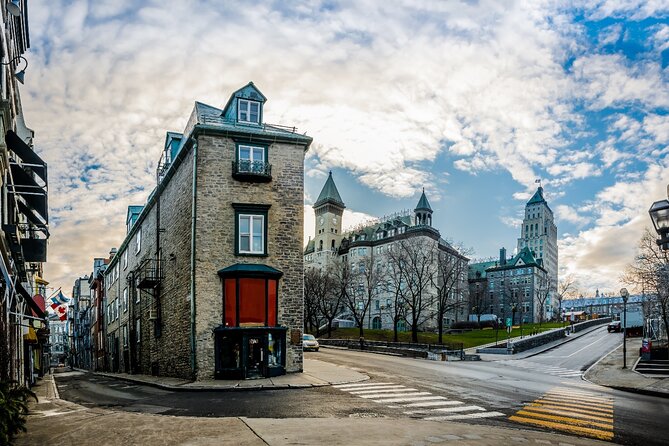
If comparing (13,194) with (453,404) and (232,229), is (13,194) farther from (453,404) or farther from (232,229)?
(453,404)

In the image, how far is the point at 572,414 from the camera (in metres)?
15.3

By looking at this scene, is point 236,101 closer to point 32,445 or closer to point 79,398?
point 79,398

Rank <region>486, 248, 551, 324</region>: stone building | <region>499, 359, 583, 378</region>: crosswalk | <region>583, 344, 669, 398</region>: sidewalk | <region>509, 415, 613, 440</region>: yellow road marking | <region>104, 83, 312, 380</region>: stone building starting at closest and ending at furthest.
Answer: <region>509, 415, 613, 440</region>: yellow road marking, <region>583, 344, 669, 398</region>: sidewalk, <region>104, 83, 312, 380</region>: stone building, <region>499, 359, 583, 378</region>: crosswalk, <region>486, 248, 551, 324</region>: stone building

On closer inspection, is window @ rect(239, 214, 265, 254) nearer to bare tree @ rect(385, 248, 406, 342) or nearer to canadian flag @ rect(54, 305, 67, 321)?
canadian flag @ rect(54, 305, 67, 321)

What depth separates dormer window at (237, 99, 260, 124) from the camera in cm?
2838

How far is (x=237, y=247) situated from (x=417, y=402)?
13.0 metres

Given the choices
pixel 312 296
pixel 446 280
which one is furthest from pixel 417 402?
pixel 312 296

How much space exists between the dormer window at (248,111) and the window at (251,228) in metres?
4.77

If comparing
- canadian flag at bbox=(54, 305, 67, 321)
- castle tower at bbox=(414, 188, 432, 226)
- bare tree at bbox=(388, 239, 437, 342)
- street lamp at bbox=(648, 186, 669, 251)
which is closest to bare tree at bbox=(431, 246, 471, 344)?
bare tree at bbox=(388, 239, 437, 342)

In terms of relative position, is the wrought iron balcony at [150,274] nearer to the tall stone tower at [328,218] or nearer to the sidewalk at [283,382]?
the sidewalk at [283,382]

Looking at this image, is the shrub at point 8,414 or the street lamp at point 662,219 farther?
the street lamp at point 662,219

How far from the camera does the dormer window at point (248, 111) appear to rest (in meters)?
28.4

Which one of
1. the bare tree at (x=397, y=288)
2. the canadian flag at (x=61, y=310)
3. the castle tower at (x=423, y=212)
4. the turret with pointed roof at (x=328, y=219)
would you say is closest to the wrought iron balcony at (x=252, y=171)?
the canadian flag at (x=61, y=310)

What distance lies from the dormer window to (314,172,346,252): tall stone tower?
108445 mm
